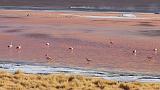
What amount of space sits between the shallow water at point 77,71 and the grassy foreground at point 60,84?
167 cm

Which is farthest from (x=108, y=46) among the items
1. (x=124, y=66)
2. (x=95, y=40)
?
(x=124, y=66)

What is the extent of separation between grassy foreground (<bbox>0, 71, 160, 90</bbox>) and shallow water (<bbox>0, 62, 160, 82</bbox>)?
1.67 metres

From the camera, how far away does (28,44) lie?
81.4ft

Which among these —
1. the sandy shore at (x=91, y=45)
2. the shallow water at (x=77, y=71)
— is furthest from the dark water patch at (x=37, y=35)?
the shallow water at (x=77, y=71)

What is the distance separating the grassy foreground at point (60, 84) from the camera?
37.0 feet

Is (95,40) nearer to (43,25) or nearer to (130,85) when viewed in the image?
(43,25)

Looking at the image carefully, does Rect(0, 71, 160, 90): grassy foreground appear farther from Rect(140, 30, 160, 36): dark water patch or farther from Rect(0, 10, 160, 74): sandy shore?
Rect(140, 30, 160, 36): dark water patch

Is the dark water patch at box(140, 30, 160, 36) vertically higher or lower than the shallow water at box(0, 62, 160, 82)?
higher

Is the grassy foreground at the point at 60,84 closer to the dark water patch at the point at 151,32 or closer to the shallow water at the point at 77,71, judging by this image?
→ the shallow water at the point at 77,71

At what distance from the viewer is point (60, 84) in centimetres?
1183

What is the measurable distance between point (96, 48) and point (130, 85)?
38.4ft

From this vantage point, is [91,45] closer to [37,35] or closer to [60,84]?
[37,35]

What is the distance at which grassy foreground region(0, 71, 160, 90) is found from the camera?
445 inches

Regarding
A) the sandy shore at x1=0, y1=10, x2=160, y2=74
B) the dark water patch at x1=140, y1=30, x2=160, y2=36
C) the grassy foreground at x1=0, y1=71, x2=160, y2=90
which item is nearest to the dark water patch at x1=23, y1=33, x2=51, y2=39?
the sandy shore at x1=0, y1=10, x2=160, y2=74
